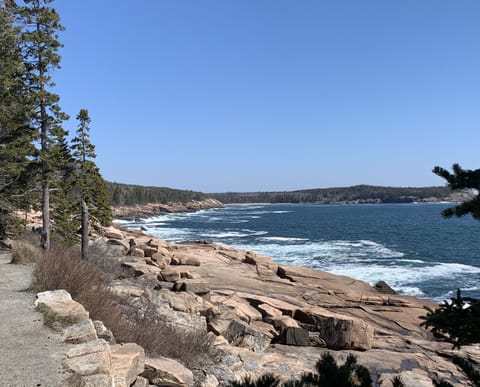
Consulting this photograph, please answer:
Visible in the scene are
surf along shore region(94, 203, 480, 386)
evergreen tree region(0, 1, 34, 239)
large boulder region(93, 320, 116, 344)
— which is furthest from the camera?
evergreen tree region(0, 1, 34, 239)

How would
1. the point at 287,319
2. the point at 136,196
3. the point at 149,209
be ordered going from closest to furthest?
the point at 287,319 < the point at 149,209 < the point at 136,196

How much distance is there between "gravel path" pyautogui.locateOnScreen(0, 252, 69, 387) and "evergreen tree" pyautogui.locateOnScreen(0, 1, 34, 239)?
11520mm

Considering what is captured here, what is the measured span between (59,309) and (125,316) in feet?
5.66

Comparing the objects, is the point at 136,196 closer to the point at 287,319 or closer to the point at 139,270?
the point at 139,270

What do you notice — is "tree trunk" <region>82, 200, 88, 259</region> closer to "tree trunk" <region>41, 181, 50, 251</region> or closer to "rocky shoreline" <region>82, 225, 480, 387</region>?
"tree trunk" <region>41, 181, 50, 251</region>

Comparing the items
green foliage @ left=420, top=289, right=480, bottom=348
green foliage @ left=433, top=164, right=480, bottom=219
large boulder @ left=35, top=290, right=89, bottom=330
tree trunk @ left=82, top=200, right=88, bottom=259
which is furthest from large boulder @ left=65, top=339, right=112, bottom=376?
tree trunk @ left=82, top=200, right=88, bottom=259

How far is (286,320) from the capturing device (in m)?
14.7

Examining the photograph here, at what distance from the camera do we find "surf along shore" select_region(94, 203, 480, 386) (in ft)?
35.1

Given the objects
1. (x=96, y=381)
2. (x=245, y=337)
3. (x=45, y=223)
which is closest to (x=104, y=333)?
(x=96, y=381)

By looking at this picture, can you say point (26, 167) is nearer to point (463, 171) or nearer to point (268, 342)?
point (268, 342)

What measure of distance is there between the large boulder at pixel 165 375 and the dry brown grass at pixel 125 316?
801 millimetres

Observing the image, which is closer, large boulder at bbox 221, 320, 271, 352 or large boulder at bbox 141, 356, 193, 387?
large boulder at bbox 141, 356, 193, 387

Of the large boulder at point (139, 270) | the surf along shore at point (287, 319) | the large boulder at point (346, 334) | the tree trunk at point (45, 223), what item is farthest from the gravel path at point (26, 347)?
the tree trunk at point (45, 223)

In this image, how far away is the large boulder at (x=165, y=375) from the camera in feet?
22.6
